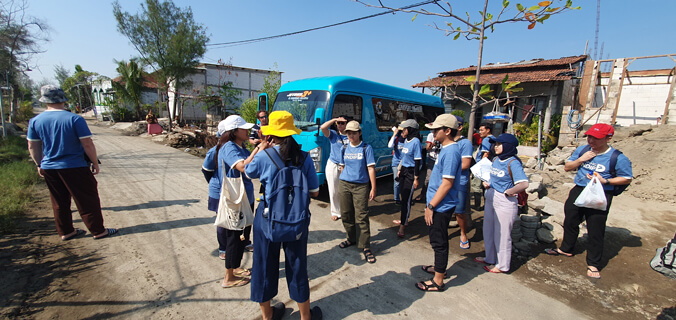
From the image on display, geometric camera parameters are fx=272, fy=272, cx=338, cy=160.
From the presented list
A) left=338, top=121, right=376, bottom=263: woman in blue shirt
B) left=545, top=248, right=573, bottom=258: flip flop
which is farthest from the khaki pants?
left=545, top=248, right=573, bottom=258: flip flop

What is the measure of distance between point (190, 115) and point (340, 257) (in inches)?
862

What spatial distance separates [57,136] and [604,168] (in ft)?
21.4

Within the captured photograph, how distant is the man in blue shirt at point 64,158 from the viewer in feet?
10.7

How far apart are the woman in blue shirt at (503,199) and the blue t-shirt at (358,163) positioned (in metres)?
1.47

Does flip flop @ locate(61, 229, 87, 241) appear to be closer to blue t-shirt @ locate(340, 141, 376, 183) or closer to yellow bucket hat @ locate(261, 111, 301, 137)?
yellow bucket hat @ locate(261, 111, 301, 137)

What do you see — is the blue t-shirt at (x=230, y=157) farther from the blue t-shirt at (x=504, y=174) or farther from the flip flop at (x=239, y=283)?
the blue t-shirt at (x=504, y=174)

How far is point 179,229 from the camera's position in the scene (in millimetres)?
4027

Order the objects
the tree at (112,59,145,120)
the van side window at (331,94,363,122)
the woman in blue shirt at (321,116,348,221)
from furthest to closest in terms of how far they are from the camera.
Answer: the tree at (112,59,145,120)
the van side window at (331,94,363,122)
the woman in blue shirt at (321,116,348,221)

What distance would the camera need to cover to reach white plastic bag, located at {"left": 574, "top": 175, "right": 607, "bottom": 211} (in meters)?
3.11

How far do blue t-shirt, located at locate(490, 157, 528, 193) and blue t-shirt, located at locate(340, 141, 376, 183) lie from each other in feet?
4.71

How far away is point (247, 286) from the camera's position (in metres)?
2.80

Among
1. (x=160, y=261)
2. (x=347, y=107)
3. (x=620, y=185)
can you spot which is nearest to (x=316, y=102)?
(x=347, y=107)

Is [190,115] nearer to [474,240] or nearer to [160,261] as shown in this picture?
[160,261]

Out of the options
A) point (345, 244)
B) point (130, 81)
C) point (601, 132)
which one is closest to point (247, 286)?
point (345, 244)
